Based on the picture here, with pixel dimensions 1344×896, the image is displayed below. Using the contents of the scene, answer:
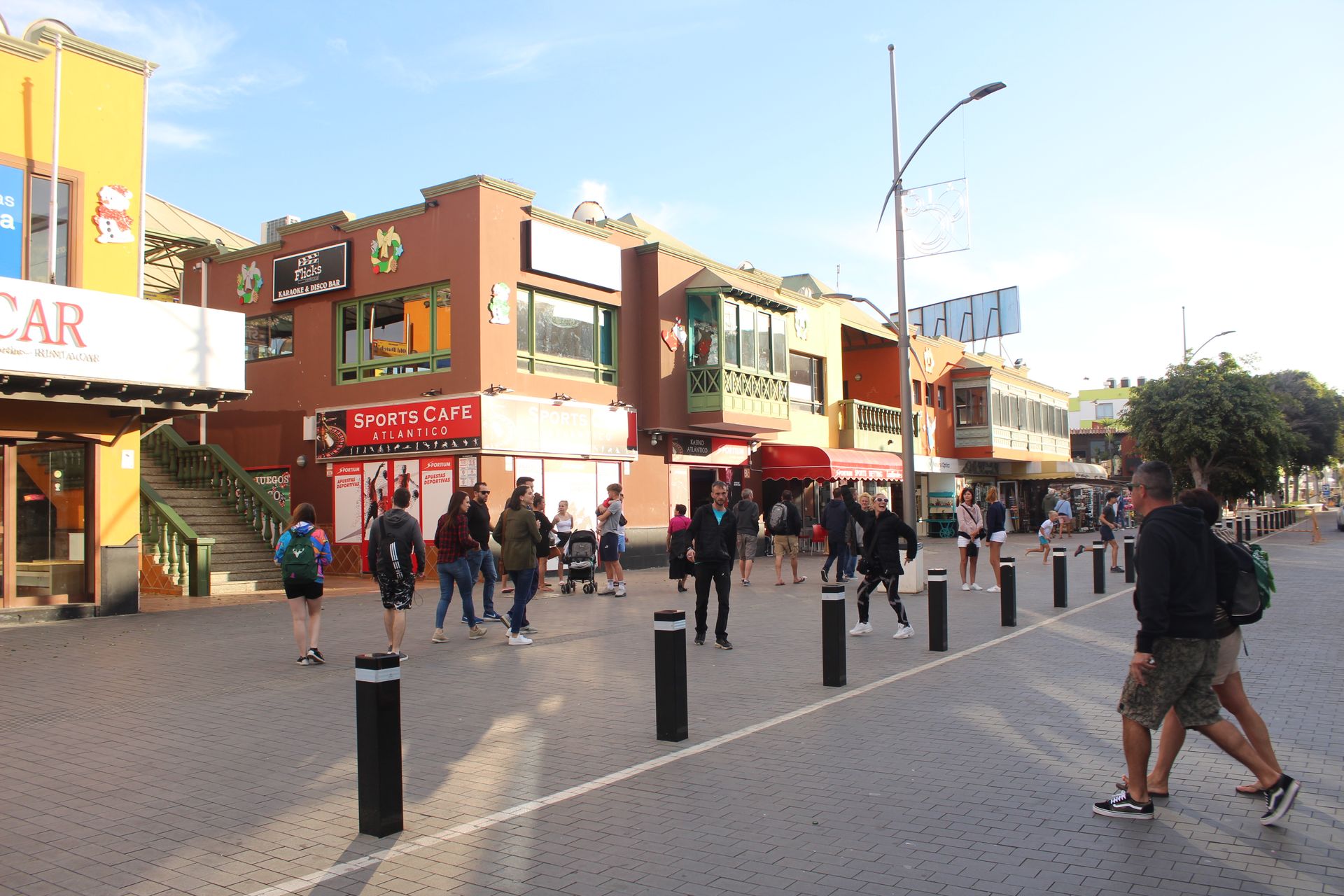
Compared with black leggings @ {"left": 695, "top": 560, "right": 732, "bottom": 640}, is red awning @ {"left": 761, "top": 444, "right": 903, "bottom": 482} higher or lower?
higher

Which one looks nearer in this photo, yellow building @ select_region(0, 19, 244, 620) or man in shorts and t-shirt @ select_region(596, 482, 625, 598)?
yellow building @ select_region(0, 19, 244, 620)

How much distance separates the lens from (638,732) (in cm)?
701

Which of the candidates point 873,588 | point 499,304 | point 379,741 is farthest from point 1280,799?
point 499,304

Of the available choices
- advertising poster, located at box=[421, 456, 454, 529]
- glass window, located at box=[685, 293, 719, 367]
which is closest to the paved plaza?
advertising poster, located at box=[421, 456, 454, 529]

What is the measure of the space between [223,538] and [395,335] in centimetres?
548

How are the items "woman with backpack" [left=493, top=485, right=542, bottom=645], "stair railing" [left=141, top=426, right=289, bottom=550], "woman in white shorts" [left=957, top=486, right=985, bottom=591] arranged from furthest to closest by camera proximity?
"stair railing" [left=141, top=426, right=289, bottom=550]
"woman in white shorts" [left=957, top=486, right=985, bottom=591]
"woman with backpack" [left=493, top=485, right=542, bottom=645]

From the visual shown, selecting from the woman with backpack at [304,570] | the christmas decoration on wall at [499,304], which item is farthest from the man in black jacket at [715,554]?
the christmas decoration on wall at [499,304]

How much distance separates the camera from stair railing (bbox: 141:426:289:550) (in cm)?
2059

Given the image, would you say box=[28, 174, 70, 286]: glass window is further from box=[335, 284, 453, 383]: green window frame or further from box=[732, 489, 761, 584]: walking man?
box=[732, 489, 761, 584]: walking man

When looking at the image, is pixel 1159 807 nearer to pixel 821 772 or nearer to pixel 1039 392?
pixel 821 772

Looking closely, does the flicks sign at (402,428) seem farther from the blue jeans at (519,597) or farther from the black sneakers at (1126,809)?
the black sneakers at (1126,809)

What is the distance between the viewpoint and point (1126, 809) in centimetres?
493

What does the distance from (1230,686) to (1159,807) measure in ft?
2.36

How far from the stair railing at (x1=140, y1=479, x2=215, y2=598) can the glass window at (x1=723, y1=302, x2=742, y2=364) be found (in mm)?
12751
